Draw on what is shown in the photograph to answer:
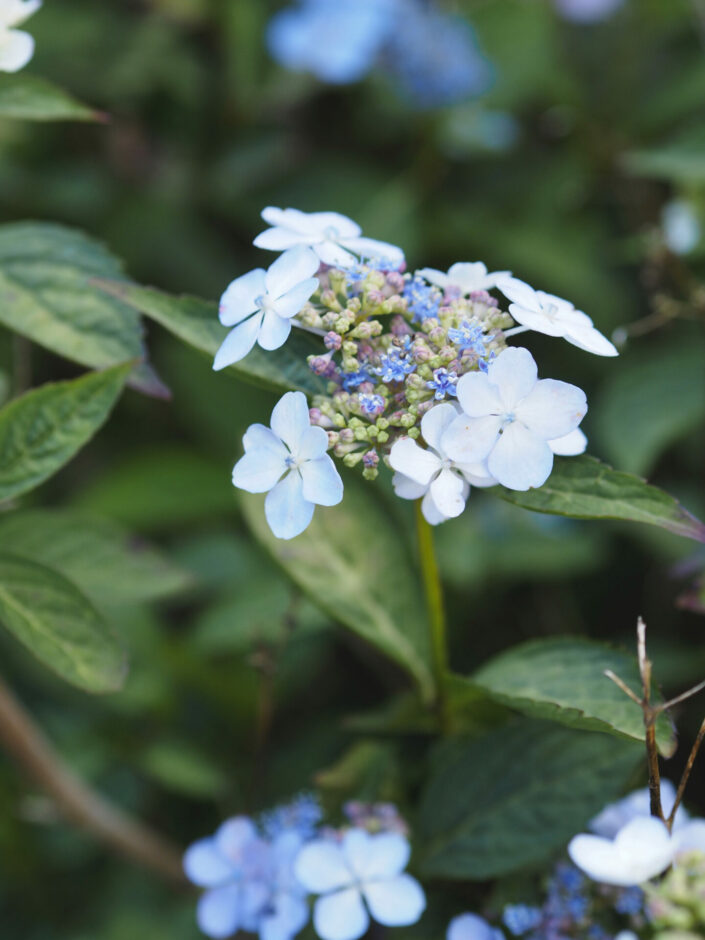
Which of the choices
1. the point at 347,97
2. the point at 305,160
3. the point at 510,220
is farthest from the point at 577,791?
the point at 347,97

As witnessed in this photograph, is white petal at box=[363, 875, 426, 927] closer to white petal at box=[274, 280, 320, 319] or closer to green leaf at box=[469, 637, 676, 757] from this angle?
green leaf at box=[469, 637, 676, 757]

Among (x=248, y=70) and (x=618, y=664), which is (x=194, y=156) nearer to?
(x=248, y=70)

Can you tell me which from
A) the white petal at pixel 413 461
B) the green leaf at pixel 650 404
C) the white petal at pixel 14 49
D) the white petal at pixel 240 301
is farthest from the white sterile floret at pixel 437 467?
the green leaf at pixel 650 404

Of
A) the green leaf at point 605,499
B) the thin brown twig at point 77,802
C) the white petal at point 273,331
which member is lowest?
the thin brown twig at point 77,802

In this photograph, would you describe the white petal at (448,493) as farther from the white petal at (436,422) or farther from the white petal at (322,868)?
the white petal at (322,868)

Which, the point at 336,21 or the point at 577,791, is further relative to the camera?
the point at 336,21

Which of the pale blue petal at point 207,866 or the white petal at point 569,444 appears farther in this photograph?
the pale blue petal at point 207,866
